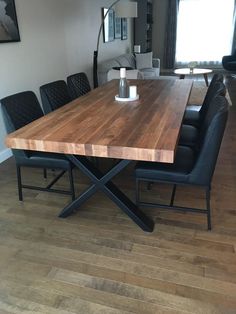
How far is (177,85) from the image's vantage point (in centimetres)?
314

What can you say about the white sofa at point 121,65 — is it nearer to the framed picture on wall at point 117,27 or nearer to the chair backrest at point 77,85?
the framed picture on wall at point 117,27

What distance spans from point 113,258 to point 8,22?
103 inches

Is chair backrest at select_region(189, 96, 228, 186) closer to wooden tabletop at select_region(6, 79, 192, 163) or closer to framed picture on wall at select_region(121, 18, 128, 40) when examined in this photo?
wooden tabletop at select_region(6, 79, 192, 163)

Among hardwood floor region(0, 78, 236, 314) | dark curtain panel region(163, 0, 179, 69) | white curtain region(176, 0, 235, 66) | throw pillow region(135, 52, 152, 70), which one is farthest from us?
dark curtain panel region(163, 0, 179, 69)

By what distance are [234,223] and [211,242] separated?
30 cm

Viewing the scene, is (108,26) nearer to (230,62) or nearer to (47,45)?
(47,45)

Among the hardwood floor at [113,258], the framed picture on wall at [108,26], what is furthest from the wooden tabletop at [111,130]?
the framed picture on wall at [108,26]

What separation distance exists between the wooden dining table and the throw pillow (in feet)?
14.4

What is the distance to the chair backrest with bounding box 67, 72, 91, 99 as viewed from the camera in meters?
3.07

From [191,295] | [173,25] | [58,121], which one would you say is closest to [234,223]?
[191,295]

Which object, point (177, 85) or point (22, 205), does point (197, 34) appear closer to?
point (177, 85)

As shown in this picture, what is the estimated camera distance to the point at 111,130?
1.78 meters

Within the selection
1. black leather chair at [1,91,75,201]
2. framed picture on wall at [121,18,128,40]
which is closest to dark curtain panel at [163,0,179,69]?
framed picture on wall at [121,18,128,40]

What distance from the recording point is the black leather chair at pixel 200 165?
1.69m
